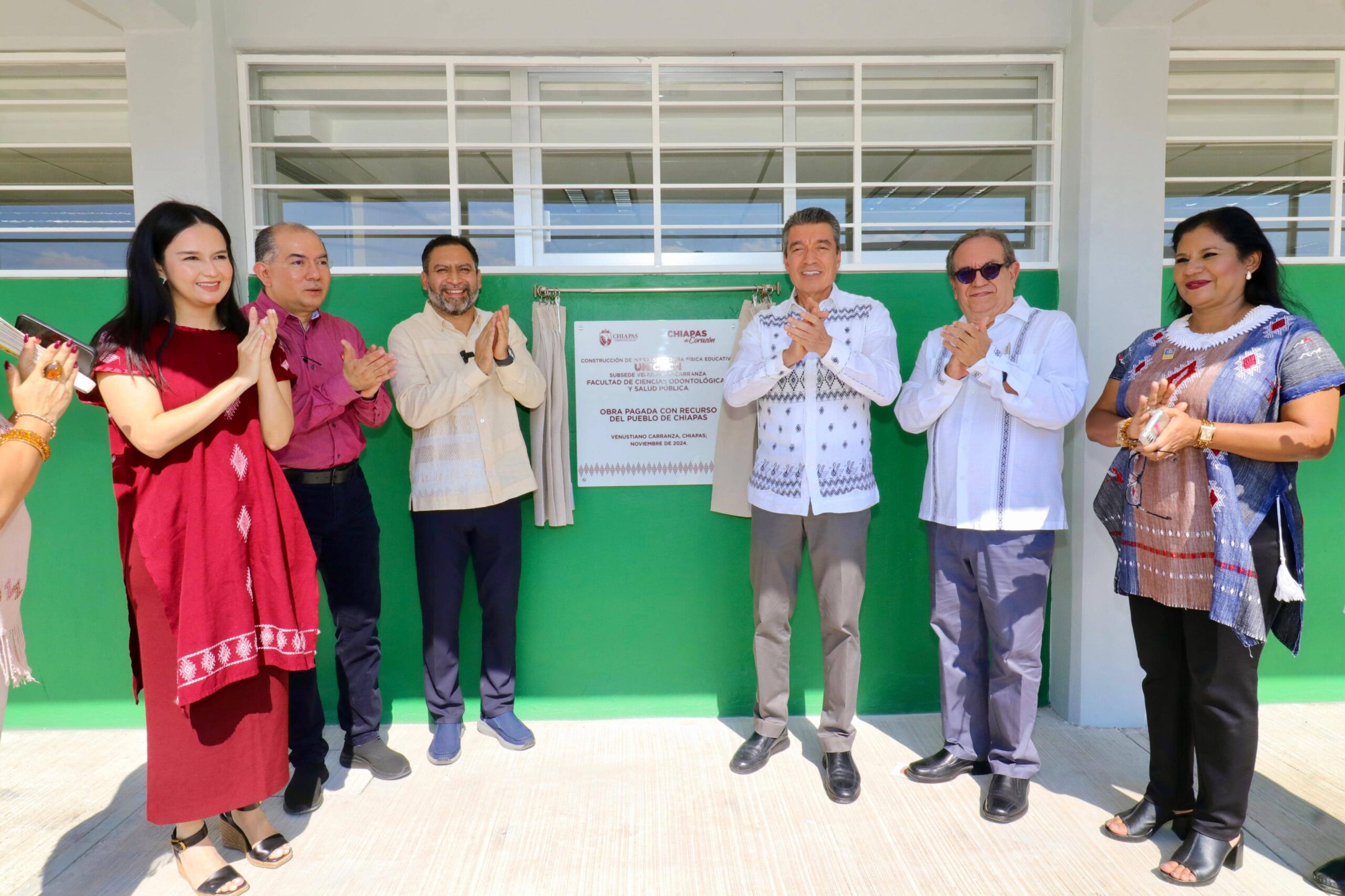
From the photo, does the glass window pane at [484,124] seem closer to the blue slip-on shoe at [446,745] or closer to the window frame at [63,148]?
the window frame at [63,148]

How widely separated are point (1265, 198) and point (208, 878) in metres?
4.67

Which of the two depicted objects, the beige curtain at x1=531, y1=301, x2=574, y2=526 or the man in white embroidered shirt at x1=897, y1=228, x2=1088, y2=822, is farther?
the beige curtain at x1=531, y1=301, x2=574, y2=526

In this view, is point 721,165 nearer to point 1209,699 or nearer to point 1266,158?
point 1266,158

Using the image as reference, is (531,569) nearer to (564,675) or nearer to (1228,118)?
(564,675)

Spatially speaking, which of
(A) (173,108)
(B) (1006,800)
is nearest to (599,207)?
(A) (173,108)

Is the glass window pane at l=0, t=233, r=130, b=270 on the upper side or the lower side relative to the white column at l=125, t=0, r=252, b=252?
lower

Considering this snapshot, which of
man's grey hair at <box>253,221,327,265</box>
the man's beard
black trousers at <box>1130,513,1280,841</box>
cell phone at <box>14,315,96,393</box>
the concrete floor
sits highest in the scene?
man's grey hair at <box>253,221,327,265</box>

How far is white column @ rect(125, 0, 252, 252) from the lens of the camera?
3.15 meters

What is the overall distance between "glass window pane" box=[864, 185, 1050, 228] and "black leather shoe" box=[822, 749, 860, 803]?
218 cm

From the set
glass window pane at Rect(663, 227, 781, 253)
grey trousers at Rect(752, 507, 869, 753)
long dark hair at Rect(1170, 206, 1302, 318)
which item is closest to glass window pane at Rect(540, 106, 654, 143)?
glass window pane at Rect(663, 227, 781, 253)

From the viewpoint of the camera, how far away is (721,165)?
348cm

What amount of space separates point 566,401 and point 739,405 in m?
0.82

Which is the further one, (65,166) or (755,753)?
(65,166)

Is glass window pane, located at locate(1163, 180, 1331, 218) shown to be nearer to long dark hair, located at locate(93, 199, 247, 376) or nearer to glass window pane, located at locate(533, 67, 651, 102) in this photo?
glass window pane, located at locate(533, 67, 651, 102)
